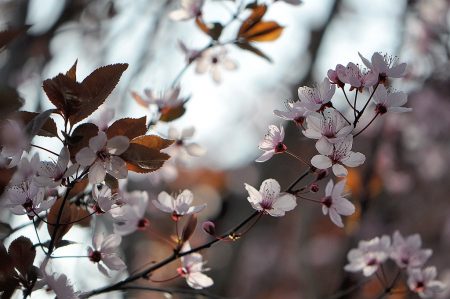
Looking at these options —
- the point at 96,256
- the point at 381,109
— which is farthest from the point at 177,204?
the point at 381,109

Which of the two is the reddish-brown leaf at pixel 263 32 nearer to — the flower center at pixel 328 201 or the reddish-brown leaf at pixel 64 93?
the flower center at pixel 328 201

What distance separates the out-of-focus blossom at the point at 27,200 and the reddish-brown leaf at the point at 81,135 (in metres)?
0.10

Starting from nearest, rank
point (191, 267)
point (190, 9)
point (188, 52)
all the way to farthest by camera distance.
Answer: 1. point (191, 267)
2. point (190, 9)
3. point (188, 52)

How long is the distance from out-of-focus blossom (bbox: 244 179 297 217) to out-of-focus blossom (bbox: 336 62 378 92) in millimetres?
178

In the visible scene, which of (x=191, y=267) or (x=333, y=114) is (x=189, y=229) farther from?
(x=333, y=114)

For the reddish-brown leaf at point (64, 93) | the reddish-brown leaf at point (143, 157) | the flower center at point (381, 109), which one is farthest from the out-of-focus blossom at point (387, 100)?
the reddish-brown leaf at point (64, 93)

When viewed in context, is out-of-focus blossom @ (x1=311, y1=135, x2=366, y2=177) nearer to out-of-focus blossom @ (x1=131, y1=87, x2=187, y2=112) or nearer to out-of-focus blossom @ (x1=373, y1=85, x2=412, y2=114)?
out-of-focus blossom @ (x1=373, y1=85, x2=412, y2=114)

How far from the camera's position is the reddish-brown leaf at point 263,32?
1.33 meters

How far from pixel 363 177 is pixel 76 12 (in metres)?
1.43

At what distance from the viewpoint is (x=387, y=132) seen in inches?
138

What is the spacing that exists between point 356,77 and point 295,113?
99mm

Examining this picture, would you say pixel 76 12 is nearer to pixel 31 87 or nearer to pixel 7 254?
pixel 31 87

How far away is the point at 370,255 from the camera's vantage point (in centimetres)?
128

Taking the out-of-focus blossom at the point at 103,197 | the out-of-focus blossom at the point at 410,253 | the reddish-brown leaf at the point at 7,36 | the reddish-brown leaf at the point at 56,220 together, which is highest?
the reddish-brown leaf at the point at 7,36
